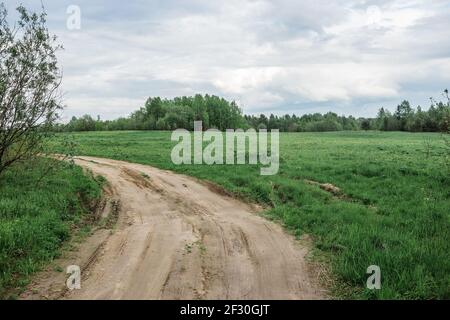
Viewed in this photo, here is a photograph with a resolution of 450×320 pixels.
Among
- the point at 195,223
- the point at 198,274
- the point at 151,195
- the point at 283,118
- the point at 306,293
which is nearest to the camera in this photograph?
the point at 306,293

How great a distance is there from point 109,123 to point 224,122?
32.7 metres

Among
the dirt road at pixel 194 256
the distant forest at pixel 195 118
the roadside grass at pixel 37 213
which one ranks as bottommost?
the dirt road at pixel 194 256

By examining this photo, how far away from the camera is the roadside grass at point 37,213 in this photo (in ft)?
27.0

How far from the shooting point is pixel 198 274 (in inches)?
310

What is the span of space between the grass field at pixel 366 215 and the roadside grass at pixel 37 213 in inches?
227

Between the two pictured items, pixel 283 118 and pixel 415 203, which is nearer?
pixel 415 203

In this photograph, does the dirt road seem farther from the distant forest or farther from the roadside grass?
the distant forest

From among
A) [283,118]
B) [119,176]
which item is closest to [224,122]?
[283,118]

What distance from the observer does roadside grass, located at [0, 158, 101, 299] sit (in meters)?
8.23

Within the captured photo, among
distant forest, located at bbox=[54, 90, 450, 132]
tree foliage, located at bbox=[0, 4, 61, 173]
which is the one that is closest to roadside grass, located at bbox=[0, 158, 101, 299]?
tree foliage, located at bbox=[0, 4, 61, 173]

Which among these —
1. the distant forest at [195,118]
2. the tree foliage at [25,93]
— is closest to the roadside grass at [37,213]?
the tree foliage at [25,93]

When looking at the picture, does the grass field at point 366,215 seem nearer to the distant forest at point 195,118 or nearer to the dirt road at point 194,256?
the dirt road at point 194,256
